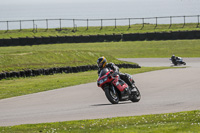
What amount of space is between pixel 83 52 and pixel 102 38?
2076 centimetres

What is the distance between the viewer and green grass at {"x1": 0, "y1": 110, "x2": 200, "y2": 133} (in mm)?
9453

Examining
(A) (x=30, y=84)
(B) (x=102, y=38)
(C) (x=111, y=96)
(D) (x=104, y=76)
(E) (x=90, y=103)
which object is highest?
(D) (x=104, y=76)

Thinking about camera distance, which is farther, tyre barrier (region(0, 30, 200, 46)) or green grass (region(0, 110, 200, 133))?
tyre barrier (region(0, 30, 200, 46))

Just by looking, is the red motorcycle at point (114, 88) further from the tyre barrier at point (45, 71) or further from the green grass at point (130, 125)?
the tyre barrier at point (45, 71)

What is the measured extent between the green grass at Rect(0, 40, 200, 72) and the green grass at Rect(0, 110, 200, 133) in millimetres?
14400

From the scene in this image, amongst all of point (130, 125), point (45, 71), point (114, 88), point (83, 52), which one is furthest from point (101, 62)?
point (83, 52)

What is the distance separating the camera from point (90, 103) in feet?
49.4

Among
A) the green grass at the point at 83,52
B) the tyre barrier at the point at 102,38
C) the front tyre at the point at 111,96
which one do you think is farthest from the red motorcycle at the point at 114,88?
the tyre barrier at the point at 102,38

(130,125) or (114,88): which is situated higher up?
(130,125)

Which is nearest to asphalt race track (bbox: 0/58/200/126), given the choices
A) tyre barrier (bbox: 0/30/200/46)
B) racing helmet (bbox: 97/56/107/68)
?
racing helmet (bbox: 97/56/107/68)

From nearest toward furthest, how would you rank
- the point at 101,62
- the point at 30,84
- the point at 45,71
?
the point at 101,62 < the point at 30,84 < the point at 45,71

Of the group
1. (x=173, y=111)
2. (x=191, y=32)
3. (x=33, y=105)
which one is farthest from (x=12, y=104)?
(x=191, y=32)

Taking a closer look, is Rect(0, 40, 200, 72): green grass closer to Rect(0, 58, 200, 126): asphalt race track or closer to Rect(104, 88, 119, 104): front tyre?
Rect(0, 58, 200, 126): asphalt race track

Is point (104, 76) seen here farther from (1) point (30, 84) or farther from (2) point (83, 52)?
(2) point (83, 52)
